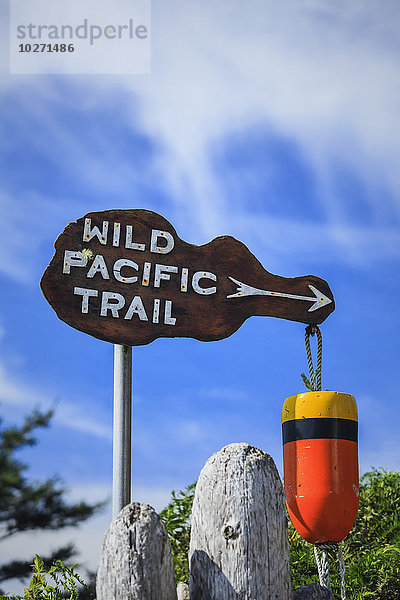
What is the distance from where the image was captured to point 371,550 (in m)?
4.66

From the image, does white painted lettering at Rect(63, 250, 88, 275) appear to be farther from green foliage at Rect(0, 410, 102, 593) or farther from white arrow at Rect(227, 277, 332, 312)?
green foliage at Rect(0, 410, 102, 593)

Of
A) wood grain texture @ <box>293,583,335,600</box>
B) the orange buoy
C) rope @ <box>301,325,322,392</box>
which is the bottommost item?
wood grain texture @ <box>293,583,335,600</box>

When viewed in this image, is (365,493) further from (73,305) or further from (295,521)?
(73,305)

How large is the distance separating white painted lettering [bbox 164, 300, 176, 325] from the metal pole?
9.7 inches

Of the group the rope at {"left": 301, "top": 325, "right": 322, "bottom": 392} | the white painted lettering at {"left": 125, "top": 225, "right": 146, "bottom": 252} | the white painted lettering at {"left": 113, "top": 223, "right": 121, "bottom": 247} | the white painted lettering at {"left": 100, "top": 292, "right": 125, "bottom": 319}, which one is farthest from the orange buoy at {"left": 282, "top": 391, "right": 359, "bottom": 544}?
the white painted lettering at {"left": 113, "top": 223, "right": 121, "bottom": 247}

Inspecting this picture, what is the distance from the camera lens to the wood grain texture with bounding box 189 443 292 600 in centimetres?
259

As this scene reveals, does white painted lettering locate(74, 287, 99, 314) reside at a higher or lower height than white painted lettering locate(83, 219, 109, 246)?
lower

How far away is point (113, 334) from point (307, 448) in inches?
45.3

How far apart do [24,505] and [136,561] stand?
459 cm

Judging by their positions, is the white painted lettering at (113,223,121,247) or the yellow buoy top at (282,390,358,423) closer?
the yellow buoy top at (282,390,358,423)

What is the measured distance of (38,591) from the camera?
11.6ft

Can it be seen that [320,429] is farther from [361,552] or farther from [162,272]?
[361,552]

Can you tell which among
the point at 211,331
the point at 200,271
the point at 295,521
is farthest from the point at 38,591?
the point at 200,271

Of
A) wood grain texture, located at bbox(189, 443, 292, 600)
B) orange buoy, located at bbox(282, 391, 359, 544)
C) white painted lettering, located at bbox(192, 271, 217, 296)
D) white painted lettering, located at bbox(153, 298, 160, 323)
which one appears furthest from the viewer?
white painted lettering, located at bbox(192, 271, 217, 296)
